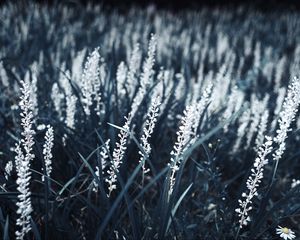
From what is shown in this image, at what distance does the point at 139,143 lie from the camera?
193 centimetres

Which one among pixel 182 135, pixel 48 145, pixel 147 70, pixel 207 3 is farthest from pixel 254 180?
pixel 207 3

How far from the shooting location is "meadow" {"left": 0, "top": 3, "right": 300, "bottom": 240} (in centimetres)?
133

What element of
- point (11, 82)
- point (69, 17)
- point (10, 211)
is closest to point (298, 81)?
point (10, 211)

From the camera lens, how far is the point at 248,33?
6.38 m

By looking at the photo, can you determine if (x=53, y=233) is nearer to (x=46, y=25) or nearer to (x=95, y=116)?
(x=95, y=116)

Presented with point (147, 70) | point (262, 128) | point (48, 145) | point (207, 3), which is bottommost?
point (48, 145)

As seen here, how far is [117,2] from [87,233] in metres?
8.64

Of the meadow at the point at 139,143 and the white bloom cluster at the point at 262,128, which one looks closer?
the meadow at the point at 139,143

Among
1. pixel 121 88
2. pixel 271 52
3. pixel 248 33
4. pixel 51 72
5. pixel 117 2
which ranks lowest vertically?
pixel 121 88

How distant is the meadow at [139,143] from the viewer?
1.33m

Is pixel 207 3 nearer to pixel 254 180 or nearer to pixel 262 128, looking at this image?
pixel 262 128

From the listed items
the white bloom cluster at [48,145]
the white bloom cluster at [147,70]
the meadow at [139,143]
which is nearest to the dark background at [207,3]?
the meadow at [139,143]

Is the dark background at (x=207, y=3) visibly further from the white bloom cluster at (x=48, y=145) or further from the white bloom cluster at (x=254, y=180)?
the white bloom cluster at (x=254, y=180)

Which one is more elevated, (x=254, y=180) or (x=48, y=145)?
(x=48, y=145)
